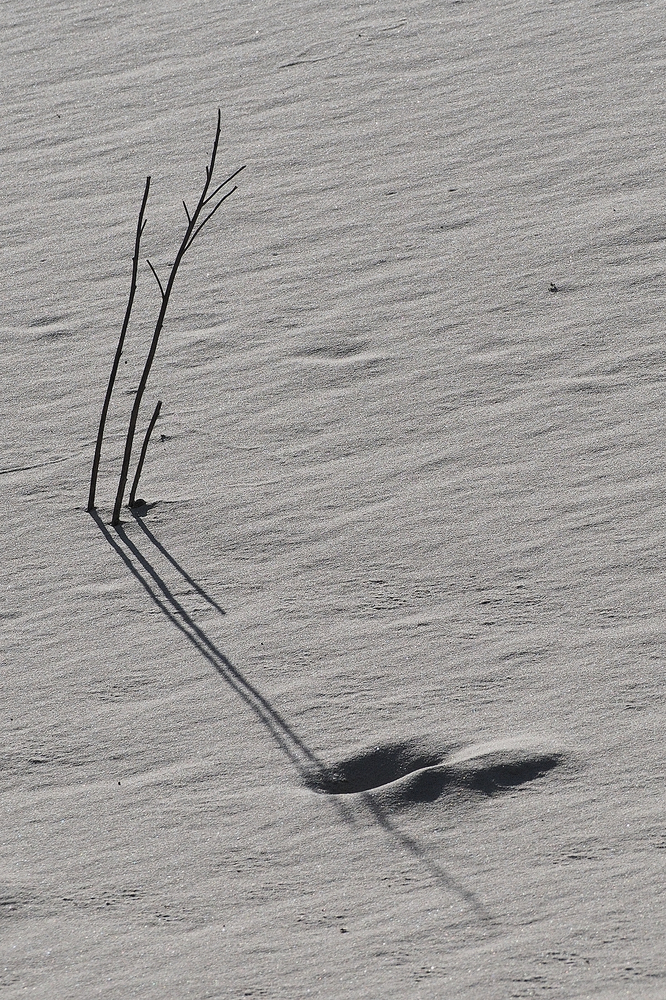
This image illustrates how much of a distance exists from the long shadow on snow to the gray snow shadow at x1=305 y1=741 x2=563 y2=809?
3 centimetres

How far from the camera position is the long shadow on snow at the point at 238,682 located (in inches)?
83.6

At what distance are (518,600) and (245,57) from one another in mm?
4360

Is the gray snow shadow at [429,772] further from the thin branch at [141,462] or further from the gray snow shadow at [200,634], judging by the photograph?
the thin branch at [141,462]

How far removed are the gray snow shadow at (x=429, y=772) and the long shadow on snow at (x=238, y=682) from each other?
3 cm

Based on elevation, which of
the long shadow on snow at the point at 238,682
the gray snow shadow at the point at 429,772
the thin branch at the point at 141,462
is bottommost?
the gray snow shadow at the point at 429,772

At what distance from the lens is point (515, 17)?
6.15m

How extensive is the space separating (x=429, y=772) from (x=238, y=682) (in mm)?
492

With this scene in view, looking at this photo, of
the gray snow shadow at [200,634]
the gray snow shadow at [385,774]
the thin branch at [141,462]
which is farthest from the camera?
the thin branch at [141,462]

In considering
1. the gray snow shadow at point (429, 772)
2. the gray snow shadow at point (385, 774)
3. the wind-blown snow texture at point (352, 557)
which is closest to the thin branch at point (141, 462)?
the wind-blown snow texture at point (352, 557)

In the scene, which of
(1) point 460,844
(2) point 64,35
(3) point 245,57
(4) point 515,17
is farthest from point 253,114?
(1) point 460,844

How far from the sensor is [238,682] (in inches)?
102

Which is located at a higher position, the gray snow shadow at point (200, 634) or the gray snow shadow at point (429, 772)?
the gray snow shadow at point (200, 634)

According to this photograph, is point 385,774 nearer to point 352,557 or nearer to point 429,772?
point 429,772

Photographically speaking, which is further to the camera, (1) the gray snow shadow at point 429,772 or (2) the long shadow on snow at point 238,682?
(1) the gray snow shadow at point 429,772
